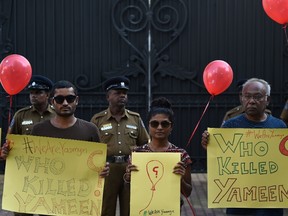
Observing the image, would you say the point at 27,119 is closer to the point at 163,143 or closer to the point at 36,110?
the point at 36,110

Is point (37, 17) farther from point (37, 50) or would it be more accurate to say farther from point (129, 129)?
point (129, 129)

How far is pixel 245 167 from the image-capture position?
13.1 feet

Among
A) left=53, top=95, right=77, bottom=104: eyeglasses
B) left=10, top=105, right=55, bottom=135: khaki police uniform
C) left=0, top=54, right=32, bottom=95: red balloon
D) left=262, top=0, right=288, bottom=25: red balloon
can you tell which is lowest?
left=53, top=95, right=77, bottom=104: eyeglasses

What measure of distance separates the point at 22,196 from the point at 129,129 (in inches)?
69.4

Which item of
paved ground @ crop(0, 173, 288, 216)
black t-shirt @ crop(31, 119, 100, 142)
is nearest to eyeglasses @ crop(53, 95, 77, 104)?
black t-shirt @ crop(31, 119, 100, 142)

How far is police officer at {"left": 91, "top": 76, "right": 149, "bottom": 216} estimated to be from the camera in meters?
5.29

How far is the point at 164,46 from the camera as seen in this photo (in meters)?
8.16

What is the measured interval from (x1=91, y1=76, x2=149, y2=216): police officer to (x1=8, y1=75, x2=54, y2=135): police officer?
0.59m

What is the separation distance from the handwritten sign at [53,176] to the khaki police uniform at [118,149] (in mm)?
1386

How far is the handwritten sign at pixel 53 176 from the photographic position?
3844mm

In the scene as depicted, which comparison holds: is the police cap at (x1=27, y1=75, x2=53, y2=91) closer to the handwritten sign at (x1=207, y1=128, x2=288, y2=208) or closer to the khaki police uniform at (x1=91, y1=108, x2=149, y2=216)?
the khaki police uniform at (x1=91, y1=108, x2=149, y2=216)

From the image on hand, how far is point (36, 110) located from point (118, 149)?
92 cm

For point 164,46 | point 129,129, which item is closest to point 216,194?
point 129,129

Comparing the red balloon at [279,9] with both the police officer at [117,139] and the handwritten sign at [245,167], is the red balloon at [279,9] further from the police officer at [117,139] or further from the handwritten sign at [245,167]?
the police officer at [117,139]
